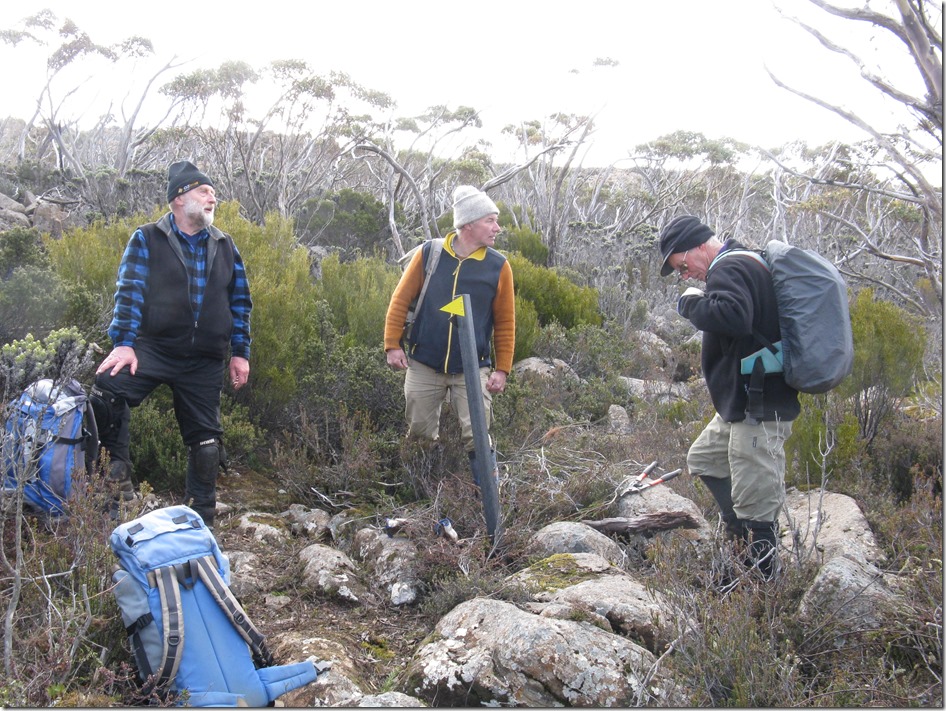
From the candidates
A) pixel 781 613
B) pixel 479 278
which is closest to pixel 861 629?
pixel 781 613

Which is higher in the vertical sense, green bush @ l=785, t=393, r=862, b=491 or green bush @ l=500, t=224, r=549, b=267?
green bush @ l=785, t=393, r=862, b=491

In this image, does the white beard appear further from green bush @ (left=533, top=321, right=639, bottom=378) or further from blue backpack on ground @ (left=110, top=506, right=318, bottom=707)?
green bush @ (left=533, top=321, right=639, bottom=378)

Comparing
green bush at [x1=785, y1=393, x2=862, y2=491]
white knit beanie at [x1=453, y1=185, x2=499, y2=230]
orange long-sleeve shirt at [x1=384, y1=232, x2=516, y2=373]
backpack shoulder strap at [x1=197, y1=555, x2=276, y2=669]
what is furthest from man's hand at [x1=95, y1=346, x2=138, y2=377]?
green bush at [x1=785, y1=393, x2=862, y2=491]

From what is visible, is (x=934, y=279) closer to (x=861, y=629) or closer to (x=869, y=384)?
(x=869, y=384)

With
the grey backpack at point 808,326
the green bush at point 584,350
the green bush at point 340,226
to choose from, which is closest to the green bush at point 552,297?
the green bush at point 584,350

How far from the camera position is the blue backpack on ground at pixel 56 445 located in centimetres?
279

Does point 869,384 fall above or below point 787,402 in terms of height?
below

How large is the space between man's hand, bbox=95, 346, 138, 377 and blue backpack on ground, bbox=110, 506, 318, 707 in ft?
2.75

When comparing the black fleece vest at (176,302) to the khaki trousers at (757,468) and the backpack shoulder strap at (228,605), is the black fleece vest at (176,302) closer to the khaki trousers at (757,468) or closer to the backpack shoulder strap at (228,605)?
the backpack shoulder strap at (228,605)

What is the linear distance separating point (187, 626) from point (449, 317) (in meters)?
1.88

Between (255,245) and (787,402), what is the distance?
13.7ft

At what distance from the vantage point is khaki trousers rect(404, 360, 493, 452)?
12.9 feet

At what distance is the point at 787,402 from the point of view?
9.69 ft

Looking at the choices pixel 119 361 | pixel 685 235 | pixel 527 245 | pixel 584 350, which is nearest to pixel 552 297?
pixel 584 350
